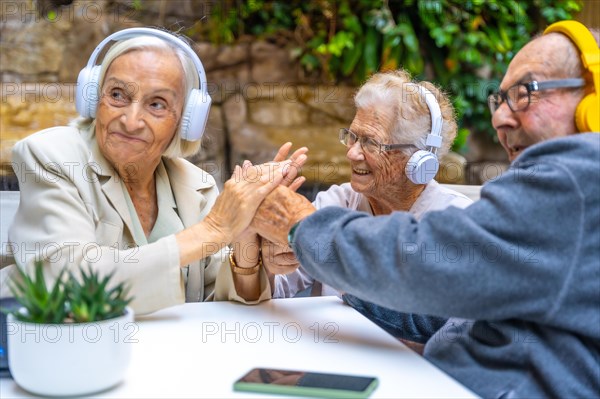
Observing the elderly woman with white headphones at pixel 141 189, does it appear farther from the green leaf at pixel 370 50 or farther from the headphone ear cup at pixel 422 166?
the green leaf at pixel 370 50

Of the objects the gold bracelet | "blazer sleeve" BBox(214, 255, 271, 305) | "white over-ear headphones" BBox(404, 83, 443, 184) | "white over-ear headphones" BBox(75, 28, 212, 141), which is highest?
"white over-ear headphones" BBox(75, 28, 212, 141)

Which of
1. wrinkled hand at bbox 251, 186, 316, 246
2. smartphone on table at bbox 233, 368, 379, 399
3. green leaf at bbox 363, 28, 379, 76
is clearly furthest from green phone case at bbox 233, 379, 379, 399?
green leaf at bbox 363, 28, 379, 76

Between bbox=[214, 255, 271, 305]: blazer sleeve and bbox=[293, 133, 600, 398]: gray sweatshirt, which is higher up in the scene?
bbox=[293, 133, 600, 398]: gray sweatshirt

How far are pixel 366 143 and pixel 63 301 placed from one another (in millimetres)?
1160

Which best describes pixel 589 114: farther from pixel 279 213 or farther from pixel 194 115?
pixel 194 115

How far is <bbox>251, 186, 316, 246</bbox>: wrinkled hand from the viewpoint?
152cm

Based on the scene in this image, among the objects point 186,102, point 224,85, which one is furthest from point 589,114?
point 224,85

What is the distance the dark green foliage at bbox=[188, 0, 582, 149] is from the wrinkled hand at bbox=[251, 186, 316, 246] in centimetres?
392

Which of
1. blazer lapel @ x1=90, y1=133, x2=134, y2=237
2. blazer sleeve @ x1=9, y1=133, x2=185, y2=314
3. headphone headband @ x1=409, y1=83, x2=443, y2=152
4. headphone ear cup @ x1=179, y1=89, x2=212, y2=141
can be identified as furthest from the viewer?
headphone headband @ x1=409, y1=83, x2=443, y2=152

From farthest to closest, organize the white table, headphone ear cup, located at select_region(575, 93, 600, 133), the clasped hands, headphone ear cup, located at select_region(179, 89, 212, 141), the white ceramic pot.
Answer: headphone ear cup, located at select_region(179, 89, 212, 141)
the clasped hands
headphone ear cup, located at select_region(575, 93, 600, 133)
the white table
the white ceramic pot

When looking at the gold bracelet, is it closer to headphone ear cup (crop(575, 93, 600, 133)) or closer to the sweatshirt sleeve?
the sweatshirt sleeve

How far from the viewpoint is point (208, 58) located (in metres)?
5.97

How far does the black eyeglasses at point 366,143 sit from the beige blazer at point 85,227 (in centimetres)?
52

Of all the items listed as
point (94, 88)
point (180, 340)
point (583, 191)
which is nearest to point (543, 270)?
point (583, 191)
